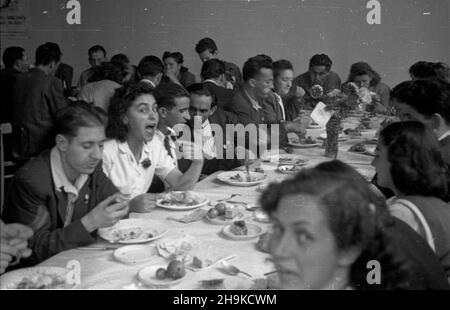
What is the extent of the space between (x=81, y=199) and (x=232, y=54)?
350 cm

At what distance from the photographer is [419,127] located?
149 cm

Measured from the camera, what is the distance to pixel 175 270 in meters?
1.24

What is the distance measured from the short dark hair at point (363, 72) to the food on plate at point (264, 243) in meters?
3.52

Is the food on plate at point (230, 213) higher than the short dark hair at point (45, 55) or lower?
lower

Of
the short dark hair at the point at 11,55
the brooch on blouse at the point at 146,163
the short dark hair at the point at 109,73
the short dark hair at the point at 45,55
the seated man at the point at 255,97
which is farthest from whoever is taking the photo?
the short dark hair at the point at 11,55

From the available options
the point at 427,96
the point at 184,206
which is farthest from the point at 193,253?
the point at 427,96

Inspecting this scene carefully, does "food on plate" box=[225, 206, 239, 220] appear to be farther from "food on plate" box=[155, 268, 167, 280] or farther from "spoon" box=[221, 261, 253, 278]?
"food on plate" box=[155, 268, 167, 280]

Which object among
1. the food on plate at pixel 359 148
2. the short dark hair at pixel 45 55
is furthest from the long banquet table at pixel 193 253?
the short dark hair at pixel 45 55

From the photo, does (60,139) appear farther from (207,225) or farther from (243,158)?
(243,158)

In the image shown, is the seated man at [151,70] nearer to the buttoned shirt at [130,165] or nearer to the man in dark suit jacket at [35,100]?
the man in dark suit jacket at [35,100]

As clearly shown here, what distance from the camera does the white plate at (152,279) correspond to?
121 cm

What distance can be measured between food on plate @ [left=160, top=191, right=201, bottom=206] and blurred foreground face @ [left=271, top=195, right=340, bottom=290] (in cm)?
95

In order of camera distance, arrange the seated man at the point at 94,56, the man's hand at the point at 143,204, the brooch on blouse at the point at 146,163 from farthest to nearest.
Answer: the seated man at the point at 94,56
the brooch on blouse at the point at 146,163
the man's hand at the point at 143,204
